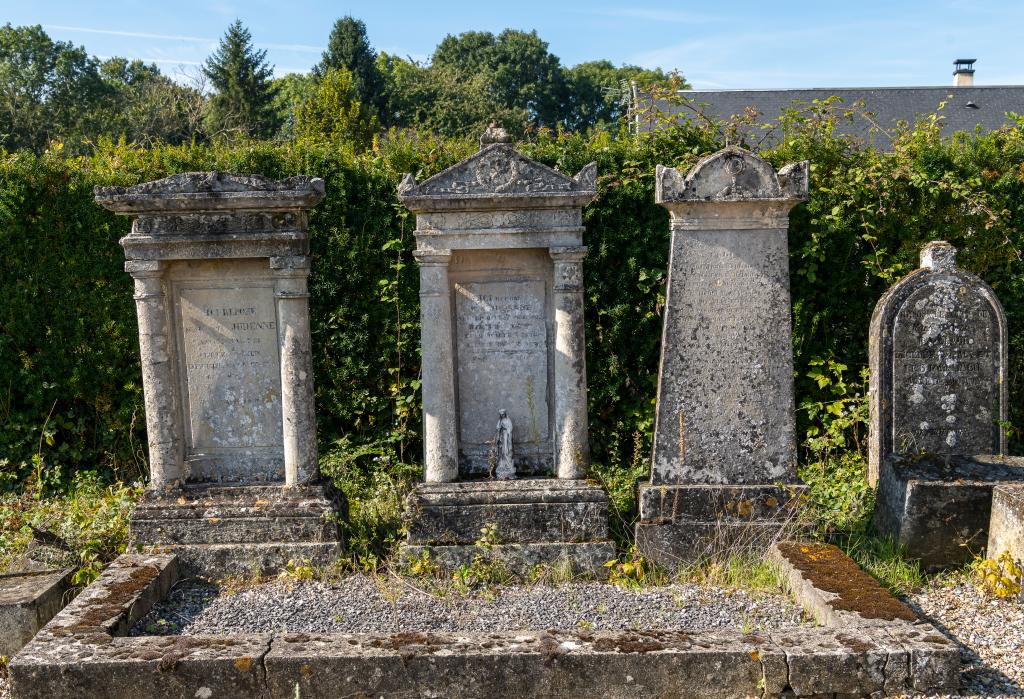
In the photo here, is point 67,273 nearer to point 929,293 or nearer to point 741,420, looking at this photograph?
point 741,420

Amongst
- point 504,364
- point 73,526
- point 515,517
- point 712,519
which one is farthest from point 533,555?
point 73,526

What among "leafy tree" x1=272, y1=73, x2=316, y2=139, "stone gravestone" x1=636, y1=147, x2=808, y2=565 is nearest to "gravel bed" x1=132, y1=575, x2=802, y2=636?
"stone gravestone" x1=636, y1=147, x2=808, y2=565

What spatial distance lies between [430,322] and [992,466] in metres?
3.78

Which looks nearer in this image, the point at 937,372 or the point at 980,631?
the point at 980,631

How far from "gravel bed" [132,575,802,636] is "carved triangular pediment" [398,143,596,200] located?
93.3 inches

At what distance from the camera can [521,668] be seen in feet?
11.6

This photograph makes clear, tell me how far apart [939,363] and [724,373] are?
1.72 metres

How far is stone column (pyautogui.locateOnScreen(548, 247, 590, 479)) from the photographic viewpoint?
5.18 metres

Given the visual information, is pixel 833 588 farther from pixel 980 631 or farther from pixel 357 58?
pixel 357 58

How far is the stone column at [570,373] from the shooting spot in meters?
5.18

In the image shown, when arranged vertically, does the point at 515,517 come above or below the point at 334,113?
below

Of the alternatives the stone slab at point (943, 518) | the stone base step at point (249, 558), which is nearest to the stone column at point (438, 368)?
the stone base step at point (249, 558)

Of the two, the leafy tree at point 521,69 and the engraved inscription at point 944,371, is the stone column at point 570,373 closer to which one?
the engraved inscription at point 944,371

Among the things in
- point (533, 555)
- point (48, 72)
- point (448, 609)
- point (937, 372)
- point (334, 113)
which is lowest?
point (448, 609)
